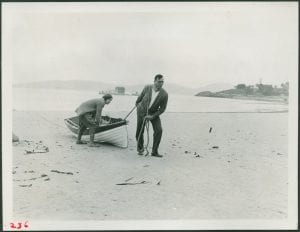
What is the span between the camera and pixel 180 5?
178 inches

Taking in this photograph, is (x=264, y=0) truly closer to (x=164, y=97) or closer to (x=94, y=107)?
(x=164, y=97)

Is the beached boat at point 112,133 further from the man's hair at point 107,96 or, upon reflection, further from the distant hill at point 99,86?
the distant hill at point 99,86

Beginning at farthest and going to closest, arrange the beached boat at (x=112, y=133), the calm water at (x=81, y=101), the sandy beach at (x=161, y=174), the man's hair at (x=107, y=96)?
1. the beached boat at (x=112, y=133)
2. the man's hair at (x=107, y=96)
3. the calm water at (x=81, y=101)
4. the sandy beach at (x=161, y=174)

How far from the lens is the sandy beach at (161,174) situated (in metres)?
→ 4.37

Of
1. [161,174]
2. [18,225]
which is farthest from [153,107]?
[18,225]

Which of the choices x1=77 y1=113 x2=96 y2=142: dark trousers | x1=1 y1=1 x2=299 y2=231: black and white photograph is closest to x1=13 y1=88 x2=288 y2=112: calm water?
x1=1 y1=1 x2=299 y2=231: black and white photograph

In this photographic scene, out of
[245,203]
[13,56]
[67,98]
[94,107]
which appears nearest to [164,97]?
[94,107]

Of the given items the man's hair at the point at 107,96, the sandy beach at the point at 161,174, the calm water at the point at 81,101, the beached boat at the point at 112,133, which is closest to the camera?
the sandy beach at the point at 161,174

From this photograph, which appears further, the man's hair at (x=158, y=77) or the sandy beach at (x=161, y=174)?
the man's hair at (x=158, y=77)

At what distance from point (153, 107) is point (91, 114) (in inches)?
33.6

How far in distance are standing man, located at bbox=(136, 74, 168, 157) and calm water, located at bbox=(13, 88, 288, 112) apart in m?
0.09

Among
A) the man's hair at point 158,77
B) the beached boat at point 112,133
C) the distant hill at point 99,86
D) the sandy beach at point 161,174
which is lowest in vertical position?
the sandy beach at point 161,174

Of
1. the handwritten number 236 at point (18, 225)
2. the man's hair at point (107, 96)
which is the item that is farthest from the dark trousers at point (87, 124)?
the handwritten number 236 at point (18, 225)

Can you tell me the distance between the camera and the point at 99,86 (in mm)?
4719
